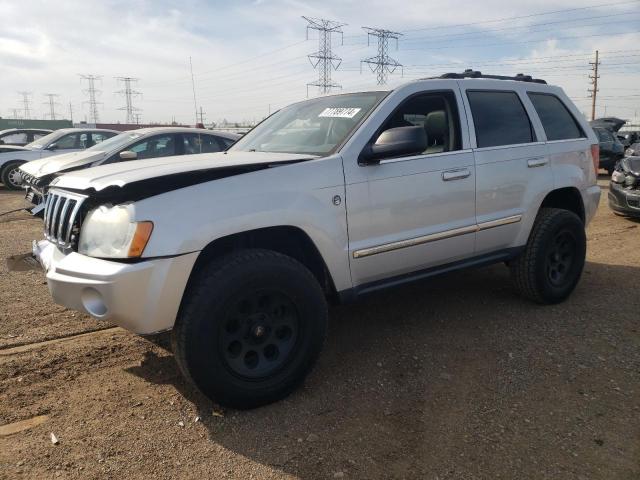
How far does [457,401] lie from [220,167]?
1.93m

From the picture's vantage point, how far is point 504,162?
406cm

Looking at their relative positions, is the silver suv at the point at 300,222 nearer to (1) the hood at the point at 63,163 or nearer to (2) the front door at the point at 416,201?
(2) the front door at the point at 416,201

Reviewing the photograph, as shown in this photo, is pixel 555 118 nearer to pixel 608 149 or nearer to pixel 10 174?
pixel 10 174

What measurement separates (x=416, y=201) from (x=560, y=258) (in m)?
1.94

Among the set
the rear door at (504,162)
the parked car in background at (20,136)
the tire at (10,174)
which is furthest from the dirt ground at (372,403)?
the parked car in background at (20,136)

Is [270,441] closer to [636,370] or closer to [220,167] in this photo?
[220,167]

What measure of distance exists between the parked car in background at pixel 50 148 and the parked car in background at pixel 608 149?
14.7m

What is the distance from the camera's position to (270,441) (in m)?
2.69

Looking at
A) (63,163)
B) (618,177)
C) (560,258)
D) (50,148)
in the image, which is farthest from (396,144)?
(50,148)

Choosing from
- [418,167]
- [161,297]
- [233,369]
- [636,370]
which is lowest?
[636,370]

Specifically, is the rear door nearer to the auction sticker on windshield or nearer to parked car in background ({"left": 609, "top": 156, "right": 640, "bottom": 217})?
the auction sticker on windshield

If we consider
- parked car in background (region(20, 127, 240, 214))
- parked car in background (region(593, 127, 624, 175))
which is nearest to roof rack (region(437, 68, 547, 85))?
parked car in background (region(20, 127, 240, 214))

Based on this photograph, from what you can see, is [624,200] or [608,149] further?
[608,149]

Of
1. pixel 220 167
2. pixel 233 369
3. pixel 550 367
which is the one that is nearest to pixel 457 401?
pixel 550 367
